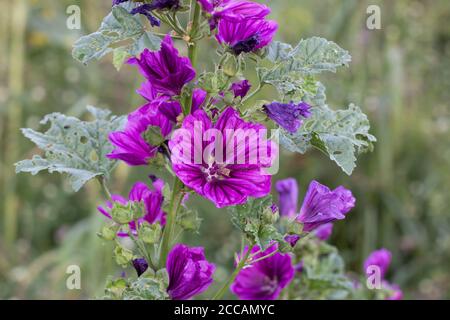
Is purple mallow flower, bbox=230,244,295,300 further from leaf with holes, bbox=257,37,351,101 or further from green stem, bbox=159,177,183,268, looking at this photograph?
leaf with holes, bbox=257,37,351,101

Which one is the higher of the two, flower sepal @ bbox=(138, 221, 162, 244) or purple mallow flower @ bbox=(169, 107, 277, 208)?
purple mallow flower @ bbox=(169, 107, 277, 208)

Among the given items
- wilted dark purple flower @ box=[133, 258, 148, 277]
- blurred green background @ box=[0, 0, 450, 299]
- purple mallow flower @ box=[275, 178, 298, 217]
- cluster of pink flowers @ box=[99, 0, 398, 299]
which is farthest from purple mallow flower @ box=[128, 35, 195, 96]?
blurred green background @ box=[0, 0, 450, 299]

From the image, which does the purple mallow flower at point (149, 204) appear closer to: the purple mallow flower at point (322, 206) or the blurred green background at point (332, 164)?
the purple mallow flower at point (322, 206)

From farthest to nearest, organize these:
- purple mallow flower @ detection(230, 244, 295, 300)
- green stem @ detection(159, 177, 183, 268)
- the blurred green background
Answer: the blurred green background → purple mallow flower @ detection(230, 244, 295, 300) → green stem @ detection(159, 177, 183, 268)

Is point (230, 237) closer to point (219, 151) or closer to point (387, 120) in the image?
point (387, 120)
